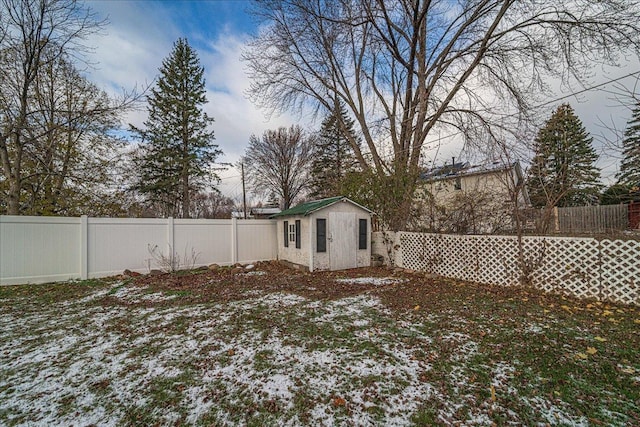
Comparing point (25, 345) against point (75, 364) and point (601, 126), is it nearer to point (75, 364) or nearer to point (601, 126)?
point (75, 364)

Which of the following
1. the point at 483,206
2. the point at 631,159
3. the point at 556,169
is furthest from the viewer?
the point at 483,206

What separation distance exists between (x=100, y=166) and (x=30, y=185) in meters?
2.11

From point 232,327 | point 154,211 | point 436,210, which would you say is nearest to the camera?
point 232,327

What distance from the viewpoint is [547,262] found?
210 inches

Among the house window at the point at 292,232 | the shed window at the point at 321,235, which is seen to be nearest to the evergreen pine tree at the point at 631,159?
the shed window at the point at 321,235

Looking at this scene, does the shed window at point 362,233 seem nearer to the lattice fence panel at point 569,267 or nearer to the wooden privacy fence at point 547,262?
the wooden privacy fence at point 547,262

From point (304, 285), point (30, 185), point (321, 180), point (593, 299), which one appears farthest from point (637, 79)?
point (321, 180)

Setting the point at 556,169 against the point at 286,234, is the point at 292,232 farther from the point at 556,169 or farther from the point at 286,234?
the point at 556,169

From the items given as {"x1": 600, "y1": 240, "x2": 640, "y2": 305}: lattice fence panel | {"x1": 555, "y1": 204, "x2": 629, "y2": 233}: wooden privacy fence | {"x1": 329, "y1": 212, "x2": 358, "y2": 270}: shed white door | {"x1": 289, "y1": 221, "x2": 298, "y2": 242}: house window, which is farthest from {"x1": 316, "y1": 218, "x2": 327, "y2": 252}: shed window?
{"x1": 555, "y1": 204, "x2": 629, "y2": 233}: wooden privacy fence

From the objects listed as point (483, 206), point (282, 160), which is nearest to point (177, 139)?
point (282, 160)

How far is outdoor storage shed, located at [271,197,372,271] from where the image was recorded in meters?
8.02

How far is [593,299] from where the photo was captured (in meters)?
4.69

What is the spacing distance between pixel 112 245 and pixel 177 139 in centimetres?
1080

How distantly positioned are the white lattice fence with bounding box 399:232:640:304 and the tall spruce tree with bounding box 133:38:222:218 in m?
14.5
